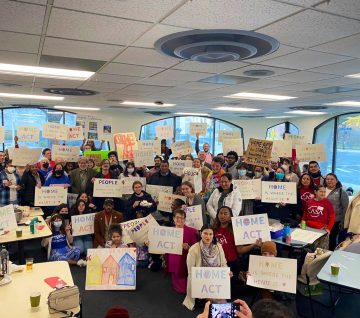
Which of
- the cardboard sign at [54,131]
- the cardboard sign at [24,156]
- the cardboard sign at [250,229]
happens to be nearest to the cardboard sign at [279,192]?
the cardboard sign at [250,229]

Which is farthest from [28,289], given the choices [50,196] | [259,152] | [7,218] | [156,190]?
[259,152]

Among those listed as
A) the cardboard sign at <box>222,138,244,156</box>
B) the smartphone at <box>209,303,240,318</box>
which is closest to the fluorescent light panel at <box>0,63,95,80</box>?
the smartphone at <box>209,303,240,318</box>

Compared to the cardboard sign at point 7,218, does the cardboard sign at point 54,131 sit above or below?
above

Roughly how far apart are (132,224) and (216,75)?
2.34m

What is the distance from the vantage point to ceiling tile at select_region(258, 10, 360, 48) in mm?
2037

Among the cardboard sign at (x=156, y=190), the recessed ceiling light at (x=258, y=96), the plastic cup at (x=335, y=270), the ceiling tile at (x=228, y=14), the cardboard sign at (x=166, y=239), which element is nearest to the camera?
the ceiling tile at (x=228, y=14)

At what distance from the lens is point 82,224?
4.56 meters

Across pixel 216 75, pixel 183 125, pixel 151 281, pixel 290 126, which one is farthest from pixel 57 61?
pixel 290 126

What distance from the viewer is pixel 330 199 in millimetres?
4809

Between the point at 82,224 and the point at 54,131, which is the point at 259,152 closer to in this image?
the point at 82,224

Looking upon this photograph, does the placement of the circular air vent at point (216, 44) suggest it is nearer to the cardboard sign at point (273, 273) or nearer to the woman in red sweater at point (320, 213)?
the cardboard sign at point (273, 273)

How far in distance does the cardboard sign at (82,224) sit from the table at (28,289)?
1.48 m

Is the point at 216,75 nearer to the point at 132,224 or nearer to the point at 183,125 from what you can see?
Answer: the point at 132,224

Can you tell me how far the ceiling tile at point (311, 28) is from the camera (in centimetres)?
204
